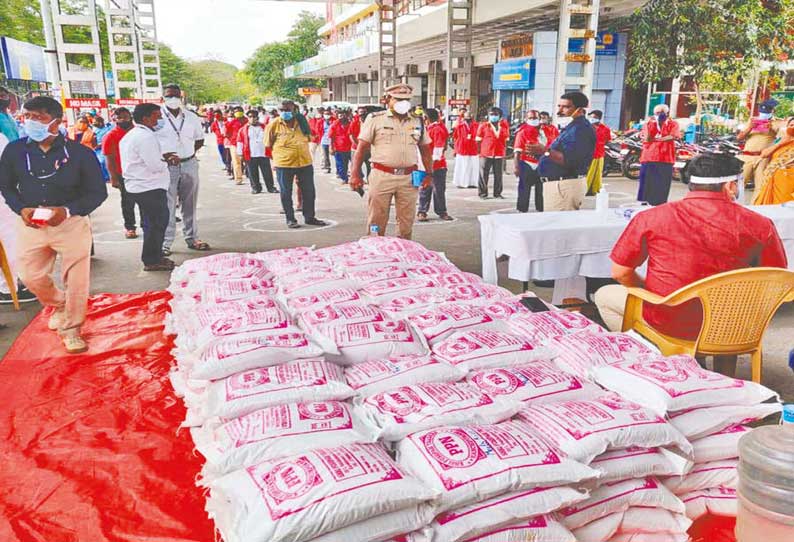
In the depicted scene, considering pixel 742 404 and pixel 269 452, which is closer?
pixel 269 452

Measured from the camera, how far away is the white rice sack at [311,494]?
5.87 ft

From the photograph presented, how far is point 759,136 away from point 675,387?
26.3ft

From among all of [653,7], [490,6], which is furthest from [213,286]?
[490,6]

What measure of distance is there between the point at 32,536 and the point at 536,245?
3234 mm

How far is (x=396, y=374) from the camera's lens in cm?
265

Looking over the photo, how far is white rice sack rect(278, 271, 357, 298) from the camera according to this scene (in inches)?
150

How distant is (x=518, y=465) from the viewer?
6.56 ft

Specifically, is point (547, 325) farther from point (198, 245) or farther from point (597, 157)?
point (597, 157)

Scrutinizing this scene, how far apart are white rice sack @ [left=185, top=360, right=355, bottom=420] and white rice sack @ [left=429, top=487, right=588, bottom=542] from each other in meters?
0.77

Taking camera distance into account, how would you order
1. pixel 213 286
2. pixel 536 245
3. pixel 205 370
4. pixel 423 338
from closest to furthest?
pixel 205 370 < pixel 423 338 < pixel 213 286 < pixel 536 245

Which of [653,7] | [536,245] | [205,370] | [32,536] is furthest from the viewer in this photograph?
[653,7]

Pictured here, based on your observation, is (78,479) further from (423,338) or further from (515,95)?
(515,95)

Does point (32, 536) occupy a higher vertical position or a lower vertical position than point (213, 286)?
lower

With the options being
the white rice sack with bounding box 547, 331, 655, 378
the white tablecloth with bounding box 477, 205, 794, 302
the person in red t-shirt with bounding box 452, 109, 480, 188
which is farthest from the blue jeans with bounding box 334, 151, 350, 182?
the white rice sack with bounding box 547, 331, 655, 378
